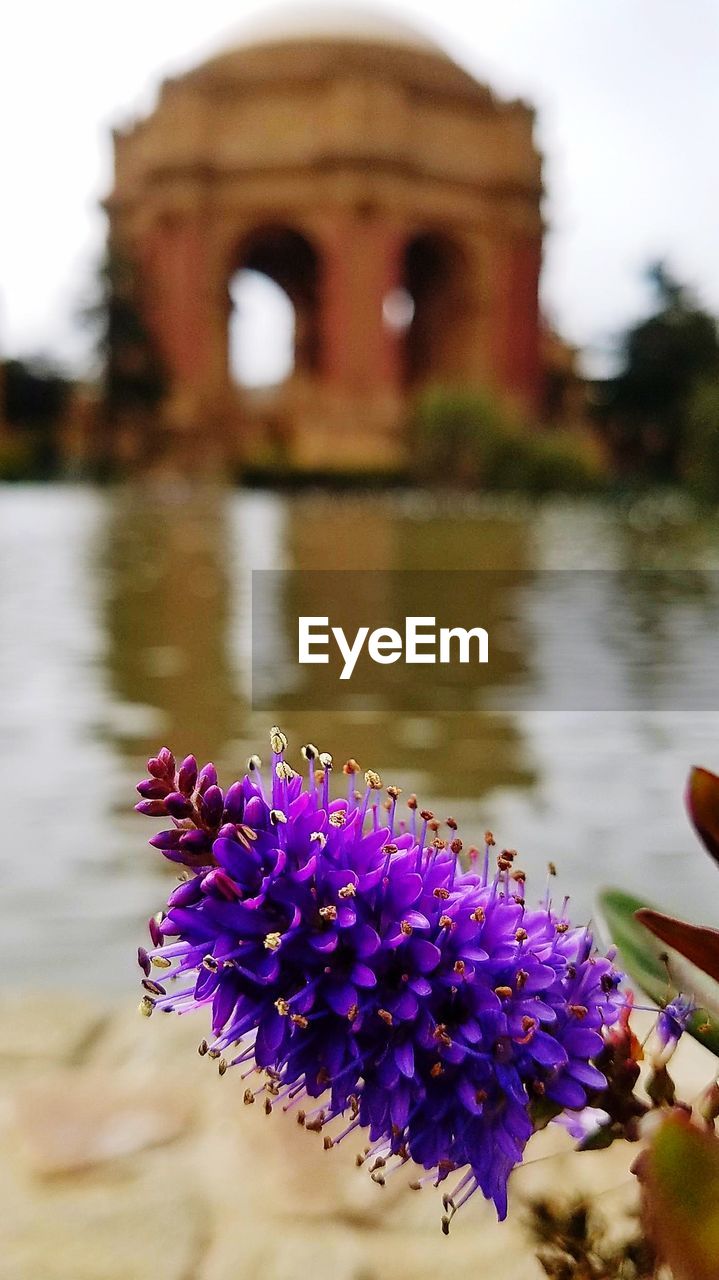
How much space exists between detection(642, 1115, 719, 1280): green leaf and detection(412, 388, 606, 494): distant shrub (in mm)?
26646

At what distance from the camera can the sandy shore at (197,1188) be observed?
61.9 inches

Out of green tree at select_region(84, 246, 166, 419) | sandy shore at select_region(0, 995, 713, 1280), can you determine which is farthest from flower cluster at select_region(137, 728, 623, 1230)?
green tree at select_region(84, 246, 166, 419)

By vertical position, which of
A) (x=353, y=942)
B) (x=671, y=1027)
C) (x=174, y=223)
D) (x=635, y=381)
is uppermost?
(x=174, y=223)

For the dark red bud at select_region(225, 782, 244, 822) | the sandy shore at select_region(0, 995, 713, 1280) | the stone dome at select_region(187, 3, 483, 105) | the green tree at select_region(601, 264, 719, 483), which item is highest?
the stone dome at select_region(187, 3, 483, 105)

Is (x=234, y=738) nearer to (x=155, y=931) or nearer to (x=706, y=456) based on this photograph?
(x=155, y=931)

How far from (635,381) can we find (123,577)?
29948mm

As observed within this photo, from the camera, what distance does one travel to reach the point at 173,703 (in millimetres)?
4996

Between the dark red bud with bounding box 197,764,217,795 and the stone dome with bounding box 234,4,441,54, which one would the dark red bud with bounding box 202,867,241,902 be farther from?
the stone dome with bounding box 234,4,441,54

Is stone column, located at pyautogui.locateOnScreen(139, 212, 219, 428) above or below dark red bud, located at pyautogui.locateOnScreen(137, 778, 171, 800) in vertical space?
above

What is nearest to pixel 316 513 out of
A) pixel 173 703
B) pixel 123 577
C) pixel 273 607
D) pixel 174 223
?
pixel 123 577

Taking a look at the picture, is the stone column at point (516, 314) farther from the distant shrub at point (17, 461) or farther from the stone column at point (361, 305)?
the distant shrub at point (17, 461)

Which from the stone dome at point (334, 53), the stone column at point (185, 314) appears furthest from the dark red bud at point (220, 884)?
the stone dome at point (334, 53)

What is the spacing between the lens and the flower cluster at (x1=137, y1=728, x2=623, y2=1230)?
81 centimetres

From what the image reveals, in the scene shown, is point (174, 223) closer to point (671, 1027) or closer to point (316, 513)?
point (316, 513)
